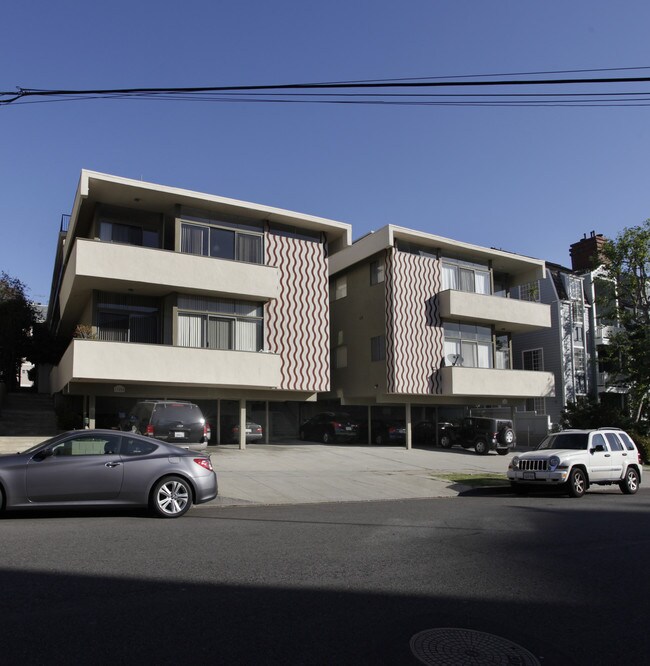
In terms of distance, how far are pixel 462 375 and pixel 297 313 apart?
27.0ft

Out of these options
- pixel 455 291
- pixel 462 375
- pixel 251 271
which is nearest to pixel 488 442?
pixel 462 375

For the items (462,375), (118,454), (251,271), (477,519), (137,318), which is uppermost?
(251,271)

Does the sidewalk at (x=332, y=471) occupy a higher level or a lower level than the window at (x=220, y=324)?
lower

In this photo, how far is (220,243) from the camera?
24.1m

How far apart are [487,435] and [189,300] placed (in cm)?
1405

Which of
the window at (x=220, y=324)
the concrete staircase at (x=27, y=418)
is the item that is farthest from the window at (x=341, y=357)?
the concrete staircase at (x=27, y=418)

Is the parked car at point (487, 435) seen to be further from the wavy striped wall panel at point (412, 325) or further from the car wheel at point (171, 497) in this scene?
the car wheel at point (171, 497)

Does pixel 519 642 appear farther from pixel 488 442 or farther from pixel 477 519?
pixel 488 442

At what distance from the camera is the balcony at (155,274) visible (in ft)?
68.3

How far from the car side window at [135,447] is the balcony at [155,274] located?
37.9 feet

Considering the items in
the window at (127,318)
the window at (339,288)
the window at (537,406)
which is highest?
the window at (339,288)

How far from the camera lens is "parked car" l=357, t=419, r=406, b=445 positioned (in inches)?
1163

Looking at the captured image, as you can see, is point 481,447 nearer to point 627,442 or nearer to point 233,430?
A: point 233,430

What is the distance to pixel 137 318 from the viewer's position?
23.3 metres
